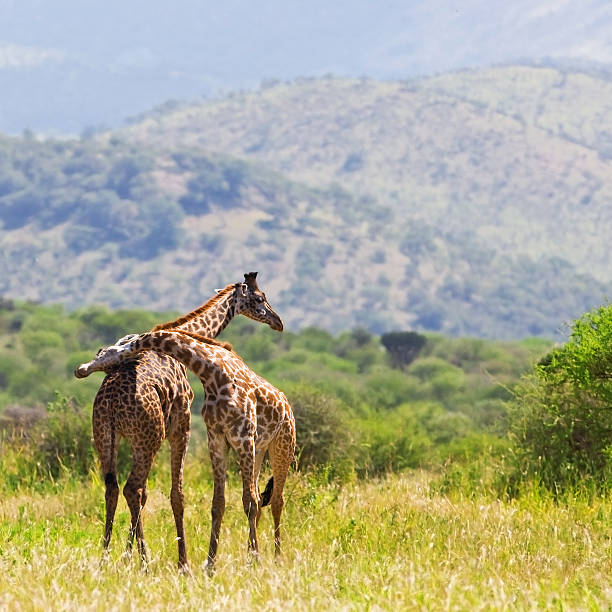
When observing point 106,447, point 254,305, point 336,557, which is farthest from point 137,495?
point 254,305

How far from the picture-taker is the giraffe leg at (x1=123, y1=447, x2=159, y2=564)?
10664 millimetres

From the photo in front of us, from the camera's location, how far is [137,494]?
1069cm

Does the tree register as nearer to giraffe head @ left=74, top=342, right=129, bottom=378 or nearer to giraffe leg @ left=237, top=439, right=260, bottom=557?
giraffe leg @ left=237, top=439, right=260, bottom=557

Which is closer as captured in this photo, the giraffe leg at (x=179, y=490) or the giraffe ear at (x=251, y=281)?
the giraffe leg at (x=179, y=490)

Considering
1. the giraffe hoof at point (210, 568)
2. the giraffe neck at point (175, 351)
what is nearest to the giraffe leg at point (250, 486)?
the giraffe hoof at point (210, 568)

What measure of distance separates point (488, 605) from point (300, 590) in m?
1.42

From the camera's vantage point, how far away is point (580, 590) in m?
8.74

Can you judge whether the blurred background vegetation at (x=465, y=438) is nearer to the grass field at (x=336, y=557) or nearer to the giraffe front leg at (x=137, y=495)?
the grass field at (x=336, y=557)

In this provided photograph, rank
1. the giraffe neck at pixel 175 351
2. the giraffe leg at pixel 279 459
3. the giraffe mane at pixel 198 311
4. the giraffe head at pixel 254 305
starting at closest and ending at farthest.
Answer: the giraffe neck at pixel 175 351 < the giraffe mane at pixel 198 311 < the giraffe leg at pixel 279 459 < the giraffe head at pixel 254 305

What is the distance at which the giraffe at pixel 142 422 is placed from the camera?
10719mm

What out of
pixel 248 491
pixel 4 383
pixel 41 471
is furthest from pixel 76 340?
pixel 248 491

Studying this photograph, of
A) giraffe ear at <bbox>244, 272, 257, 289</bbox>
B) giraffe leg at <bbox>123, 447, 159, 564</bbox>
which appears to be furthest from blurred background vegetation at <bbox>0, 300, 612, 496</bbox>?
giraffe leg at <bbox>123, 447, 159, 564</bbox>

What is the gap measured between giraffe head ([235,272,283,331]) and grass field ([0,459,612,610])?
2447 millimetres

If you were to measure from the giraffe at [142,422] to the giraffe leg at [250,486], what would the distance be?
66cm
